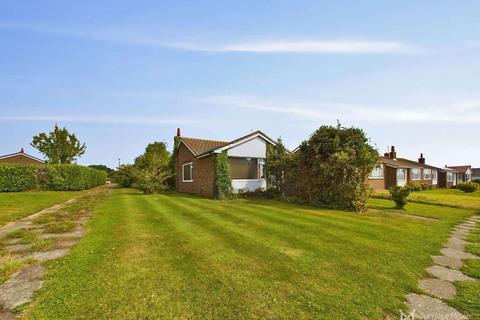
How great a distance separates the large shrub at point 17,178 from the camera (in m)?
23.0

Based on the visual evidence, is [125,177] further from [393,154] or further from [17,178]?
[393,154]

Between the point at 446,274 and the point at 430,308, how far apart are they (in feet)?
6.34

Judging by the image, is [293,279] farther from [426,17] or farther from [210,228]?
[426,17]

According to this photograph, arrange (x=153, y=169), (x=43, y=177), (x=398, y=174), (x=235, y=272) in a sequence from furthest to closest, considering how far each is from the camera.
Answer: (x=398, y=174)
(x=43, y=177)
(x=153, y=169)
(x=235, y=272)

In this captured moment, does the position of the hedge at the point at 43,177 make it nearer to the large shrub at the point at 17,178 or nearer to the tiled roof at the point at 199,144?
the large shrub at the point at 17,178

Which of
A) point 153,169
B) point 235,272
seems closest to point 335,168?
point 235,272

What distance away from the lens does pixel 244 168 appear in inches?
797

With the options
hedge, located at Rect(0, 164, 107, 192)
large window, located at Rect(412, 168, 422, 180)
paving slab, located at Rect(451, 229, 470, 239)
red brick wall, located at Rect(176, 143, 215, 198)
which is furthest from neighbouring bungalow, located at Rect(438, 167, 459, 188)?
hedge, located at Rect(0, 164, 107, 192)

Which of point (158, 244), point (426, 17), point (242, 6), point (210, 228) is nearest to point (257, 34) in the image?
point (242, 6)

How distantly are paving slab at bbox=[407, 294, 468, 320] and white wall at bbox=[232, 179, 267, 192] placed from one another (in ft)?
50.9

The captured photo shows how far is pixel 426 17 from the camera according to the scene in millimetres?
10961

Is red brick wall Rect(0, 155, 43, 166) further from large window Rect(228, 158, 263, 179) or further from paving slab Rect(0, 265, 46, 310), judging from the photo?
paving slab Rect(0, 265, 46, 310)

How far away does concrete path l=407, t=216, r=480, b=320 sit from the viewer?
11.7ft

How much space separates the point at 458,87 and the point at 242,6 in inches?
464
